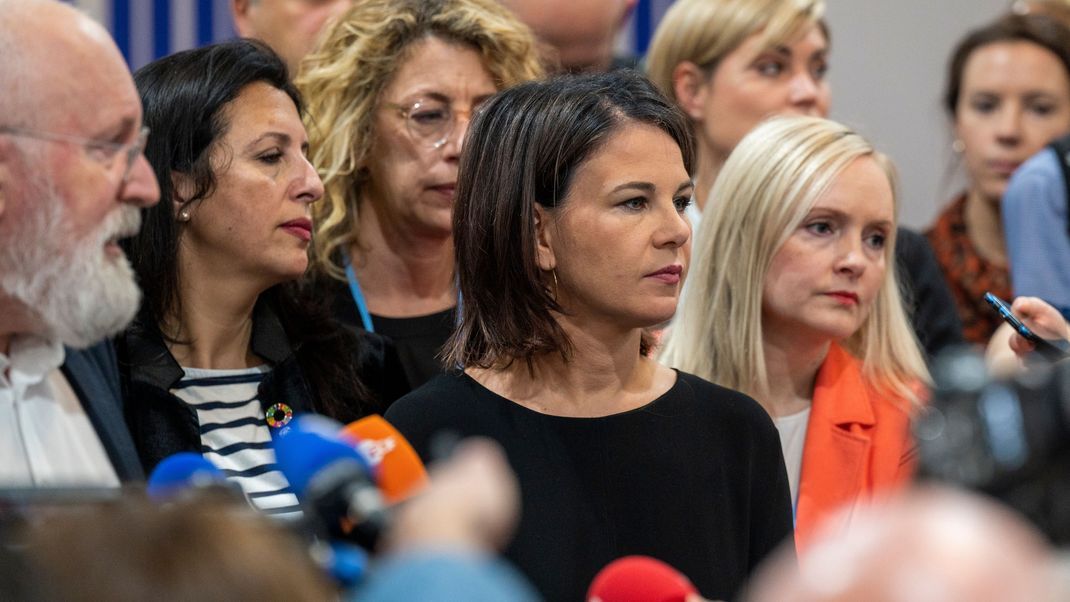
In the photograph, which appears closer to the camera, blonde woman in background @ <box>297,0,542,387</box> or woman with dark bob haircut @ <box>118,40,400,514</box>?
woman with dark bob haircut @ <box>118,40,400,514</box>

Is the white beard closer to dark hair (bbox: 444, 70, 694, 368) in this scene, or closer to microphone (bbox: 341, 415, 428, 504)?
microphone (bbox: 341, 415, 428, 504)

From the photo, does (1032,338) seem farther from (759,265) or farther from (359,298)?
(359,298)

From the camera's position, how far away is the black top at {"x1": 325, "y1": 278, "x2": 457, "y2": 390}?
3.07 metres

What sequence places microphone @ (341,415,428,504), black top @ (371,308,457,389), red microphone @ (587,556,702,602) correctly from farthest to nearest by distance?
1. black top @ (371,308,457,389)
2. red microphone @ (587,556,702,602)
3. microphone @ (341,415,428,504)

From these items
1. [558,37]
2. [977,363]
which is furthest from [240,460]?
[558,37]

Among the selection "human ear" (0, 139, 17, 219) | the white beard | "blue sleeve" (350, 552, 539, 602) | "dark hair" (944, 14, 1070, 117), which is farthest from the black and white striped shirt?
"dark hair" (944, 14, 1070, 117)

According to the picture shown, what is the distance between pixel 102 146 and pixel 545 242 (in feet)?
2.62

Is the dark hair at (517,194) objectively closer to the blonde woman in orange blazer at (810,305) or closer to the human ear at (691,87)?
the blonde woman in orange blazer at (810,305)

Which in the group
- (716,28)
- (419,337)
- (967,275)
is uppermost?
(716,28)

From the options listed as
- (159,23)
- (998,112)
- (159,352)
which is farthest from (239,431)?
(998,112)

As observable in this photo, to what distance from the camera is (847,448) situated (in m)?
2.96

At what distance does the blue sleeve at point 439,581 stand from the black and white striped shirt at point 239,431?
116 cm

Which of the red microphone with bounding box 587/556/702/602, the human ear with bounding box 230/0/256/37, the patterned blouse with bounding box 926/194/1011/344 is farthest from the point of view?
the patterned blouse with bounding box 926/194/1011/344

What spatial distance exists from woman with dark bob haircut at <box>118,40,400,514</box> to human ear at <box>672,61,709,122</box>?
1.53 m
